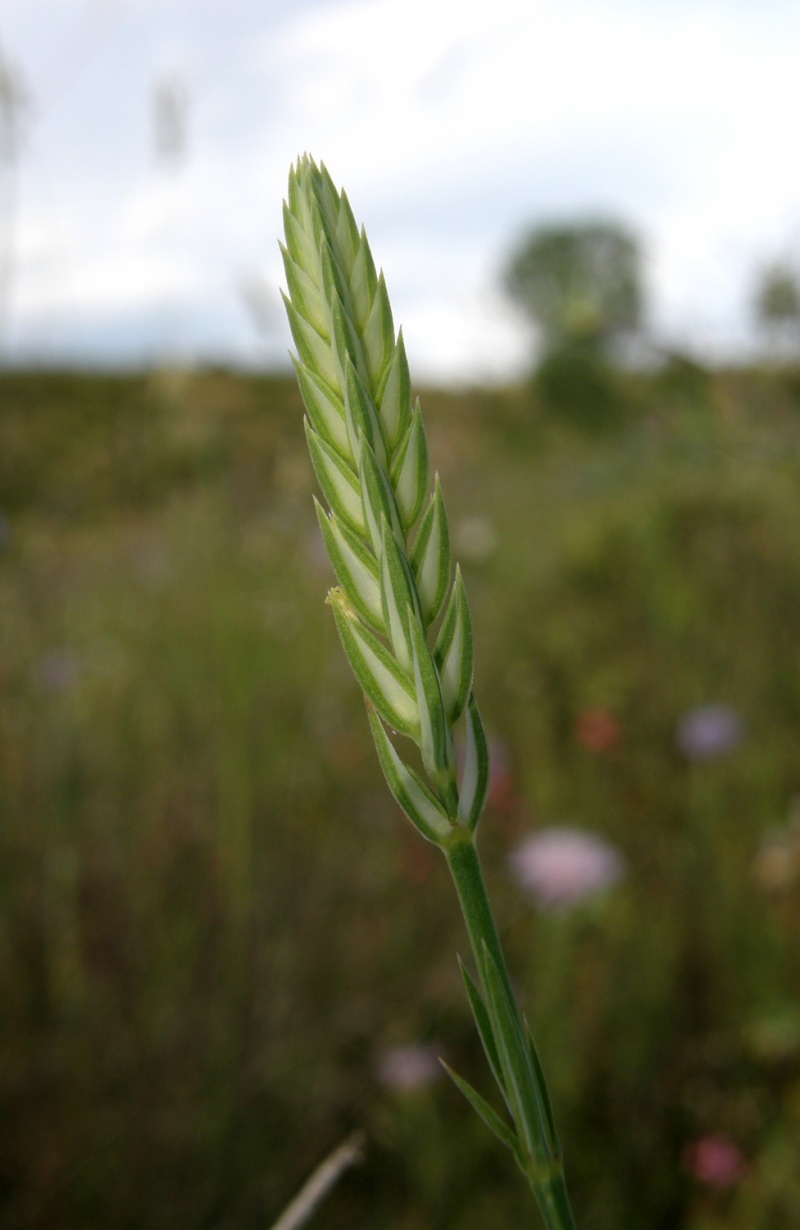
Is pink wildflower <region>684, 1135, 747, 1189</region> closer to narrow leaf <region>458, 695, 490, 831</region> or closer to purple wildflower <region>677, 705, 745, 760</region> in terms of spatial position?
purple wildflower <region>677, 705, 745, 760</region>

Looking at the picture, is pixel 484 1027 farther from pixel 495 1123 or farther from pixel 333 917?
pixel 333 917

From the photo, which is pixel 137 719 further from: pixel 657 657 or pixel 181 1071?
pixel 657 657

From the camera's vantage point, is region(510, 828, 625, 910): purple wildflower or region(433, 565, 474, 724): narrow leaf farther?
region(510, 828, 625, 910): purple wildflower

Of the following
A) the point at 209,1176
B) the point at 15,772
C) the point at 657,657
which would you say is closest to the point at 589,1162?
the point at 209,1176

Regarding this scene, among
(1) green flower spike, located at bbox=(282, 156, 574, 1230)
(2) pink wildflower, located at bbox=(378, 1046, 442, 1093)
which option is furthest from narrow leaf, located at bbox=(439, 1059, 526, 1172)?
(2) pink wildflower, located at bbox=(378, 1046, 442, 1093)

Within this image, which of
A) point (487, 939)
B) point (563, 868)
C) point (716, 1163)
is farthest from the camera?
point (563, 868)

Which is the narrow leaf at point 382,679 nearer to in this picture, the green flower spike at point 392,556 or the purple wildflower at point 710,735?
the green flower spike at point 392,556

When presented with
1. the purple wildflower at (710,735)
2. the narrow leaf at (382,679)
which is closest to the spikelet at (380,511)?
the narrow leaf at (382,679)

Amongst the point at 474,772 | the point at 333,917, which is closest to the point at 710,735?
the point at 333,917
